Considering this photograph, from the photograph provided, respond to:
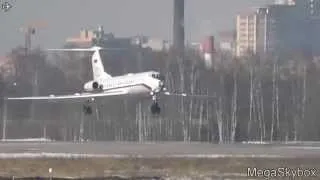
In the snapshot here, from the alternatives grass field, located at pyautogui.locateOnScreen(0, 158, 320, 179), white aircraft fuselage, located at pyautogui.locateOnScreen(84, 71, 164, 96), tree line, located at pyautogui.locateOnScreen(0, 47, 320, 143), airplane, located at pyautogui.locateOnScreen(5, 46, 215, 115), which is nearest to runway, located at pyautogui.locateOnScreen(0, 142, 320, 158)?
grass field, located at pyautogui.locateOnScreen(0, 158, 320, 179)

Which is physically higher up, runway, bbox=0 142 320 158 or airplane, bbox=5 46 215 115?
airplane, bbox=5 46 215 115

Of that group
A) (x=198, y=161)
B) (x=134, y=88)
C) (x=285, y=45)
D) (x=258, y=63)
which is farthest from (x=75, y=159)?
(x=285, y=45)

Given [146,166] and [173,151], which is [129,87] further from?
[146,166]

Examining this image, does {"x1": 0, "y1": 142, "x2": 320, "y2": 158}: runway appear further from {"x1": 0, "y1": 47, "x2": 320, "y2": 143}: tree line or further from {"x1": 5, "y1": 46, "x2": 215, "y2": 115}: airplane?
{"x1": 0, "y1": 47, "x2": 320, "y2": 143}: tree line

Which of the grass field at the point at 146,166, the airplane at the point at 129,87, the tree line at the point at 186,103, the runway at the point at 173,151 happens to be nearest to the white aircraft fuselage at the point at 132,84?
the airplane at the point at 129,87

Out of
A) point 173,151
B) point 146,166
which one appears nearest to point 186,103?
point 173,151

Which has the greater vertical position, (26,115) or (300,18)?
(300,18)

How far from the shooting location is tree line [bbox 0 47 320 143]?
11562 cm

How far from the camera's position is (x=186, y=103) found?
124562 mm

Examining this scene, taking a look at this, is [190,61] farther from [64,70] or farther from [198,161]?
[198,161]

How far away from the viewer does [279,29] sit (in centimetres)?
19212

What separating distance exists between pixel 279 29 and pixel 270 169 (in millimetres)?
150652

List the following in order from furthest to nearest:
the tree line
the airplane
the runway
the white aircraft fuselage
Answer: the tree line < the white aircraft fuselage < the airplane < the runway

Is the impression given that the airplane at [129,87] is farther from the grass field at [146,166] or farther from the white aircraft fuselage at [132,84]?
the grass field at [146,166]
